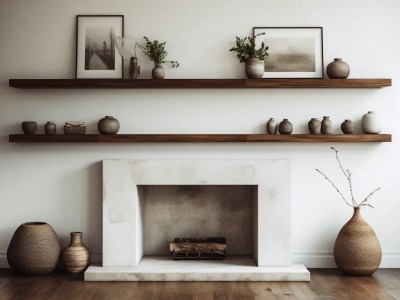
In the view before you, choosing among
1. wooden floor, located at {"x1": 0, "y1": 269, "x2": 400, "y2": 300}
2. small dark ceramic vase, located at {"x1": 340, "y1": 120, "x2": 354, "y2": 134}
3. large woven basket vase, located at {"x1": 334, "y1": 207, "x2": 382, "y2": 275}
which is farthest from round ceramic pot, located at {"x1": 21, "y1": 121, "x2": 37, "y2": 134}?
large woven basket vase, located at {"x1": 334, "y1": 207, "x2": 382, "y2": 275}

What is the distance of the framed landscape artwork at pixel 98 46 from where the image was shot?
14.6 ft

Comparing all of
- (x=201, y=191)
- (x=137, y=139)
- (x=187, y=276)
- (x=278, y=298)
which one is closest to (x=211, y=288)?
(x=187, y=276)

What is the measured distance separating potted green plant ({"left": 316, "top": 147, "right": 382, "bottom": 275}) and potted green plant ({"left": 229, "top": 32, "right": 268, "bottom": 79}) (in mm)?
1387

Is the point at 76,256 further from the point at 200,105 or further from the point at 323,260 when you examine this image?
the point at 323,260

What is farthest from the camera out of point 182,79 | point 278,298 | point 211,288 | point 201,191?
point 201,191

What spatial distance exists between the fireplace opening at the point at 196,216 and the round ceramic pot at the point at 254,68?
1.01 m

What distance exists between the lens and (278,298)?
358cm

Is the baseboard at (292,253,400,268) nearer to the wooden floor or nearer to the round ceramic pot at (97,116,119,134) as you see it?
the wooden floor

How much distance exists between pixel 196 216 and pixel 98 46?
1708 mm

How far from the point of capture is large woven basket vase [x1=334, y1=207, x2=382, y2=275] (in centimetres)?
414

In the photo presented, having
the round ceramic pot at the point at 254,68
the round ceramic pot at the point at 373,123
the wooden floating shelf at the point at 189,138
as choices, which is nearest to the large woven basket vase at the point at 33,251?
the wooden floating shelf at the point at 189,138

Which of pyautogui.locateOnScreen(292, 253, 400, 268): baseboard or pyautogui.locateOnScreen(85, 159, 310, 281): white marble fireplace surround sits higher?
pyautogui.locateOnScreen(85, 159, 310, 281): white marble fireplace surround

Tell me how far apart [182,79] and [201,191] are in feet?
3.30

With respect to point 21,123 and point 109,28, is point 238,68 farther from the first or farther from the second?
point 21,123
